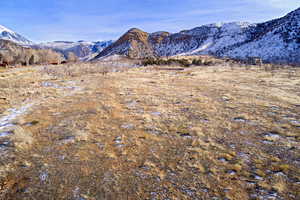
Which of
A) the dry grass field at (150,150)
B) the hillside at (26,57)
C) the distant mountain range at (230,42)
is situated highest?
the distant mountain range at (230,42)

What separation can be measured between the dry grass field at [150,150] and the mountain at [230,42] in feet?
149

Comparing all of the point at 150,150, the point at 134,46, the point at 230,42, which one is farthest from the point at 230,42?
the point at 150,150

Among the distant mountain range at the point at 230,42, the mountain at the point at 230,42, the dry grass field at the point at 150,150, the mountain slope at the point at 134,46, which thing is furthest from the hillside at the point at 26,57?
the dry grass field at the point at 150,150

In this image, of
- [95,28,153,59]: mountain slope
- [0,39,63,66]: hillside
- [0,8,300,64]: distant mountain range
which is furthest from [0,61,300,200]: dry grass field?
[95,28,153,59]: mountain slope

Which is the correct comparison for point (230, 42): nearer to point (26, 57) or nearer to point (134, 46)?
point (134, 46)

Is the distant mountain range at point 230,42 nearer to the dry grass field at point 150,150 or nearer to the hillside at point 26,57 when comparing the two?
the hillside at point 26,57

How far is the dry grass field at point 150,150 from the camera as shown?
3.63 m

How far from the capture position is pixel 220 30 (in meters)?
91.2

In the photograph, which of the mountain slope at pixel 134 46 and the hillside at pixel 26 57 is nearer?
the hillside at pixel 26 57

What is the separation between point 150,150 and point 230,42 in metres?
83.3

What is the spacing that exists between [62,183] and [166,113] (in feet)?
16.1

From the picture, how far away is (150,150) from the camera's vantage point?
5016 millimetres

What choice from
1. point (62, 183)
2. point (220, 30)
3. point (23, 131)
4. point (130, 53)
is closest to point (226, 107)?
point (62, 183)

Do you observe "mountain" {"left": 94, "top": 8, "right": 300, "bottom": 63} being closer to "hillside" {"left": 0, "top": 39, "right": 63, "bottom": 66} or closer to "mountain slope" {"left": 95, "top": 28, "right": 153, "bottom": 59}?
"mountain slope" {"left": 95, "top": 28, "right": 153, "bottom": 59}
